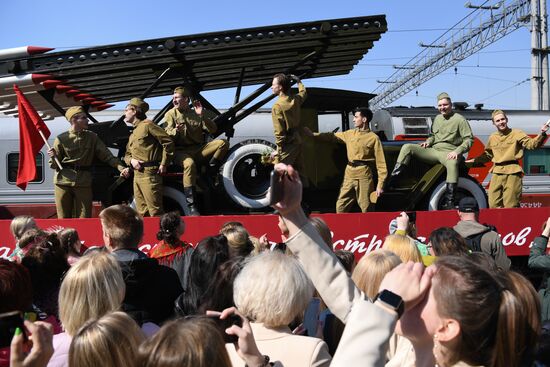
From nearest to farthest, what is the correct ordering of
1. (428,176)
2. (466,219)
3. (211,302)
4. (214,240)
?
(211,302)
(214,240)
(466,219)
(428,176)

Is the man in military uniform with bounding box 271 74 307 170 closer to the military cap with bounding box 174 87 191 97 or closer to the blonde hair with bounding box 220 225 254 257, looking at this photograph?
the military cap with bounding box 174 87 191 97

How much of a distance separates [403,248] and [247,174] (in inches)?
194

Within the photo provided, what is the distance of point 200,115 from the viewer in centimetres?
889

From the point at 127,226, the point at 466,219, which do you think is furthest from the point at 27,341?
the point at 466,219

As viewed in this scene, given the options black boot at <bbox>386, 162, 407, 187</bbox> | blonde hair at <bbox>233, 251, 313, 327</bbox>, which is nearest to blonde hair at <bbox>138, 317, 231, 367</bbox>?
blonde hair at <bbox>233, 251, 313, 327</bbox>

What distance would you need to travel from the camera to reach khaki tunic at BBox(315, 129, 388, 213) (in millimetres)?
8867

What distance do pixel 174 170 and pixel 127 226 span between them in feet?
16.1

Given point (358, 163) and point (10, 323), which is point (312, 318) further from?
point (358, 163)

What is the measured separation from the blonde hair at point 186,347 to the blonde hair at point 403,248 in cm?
241

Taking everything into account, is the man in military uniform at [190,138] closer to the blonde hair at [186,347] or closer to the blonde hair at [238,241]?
the blonde hair at [238,241]

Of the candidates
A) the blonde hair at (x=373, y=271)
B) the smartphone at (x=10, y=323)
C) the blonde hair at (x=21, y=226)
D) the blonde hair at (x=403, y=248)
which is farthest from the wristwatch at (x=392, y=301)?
the blonde hair at (x=21, y=226)

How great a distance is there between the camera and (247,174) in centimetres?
910

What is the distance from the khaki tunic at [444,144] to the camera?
30.0 ft

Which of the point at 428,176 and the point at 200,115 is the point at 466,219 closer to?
the point at 428,176
